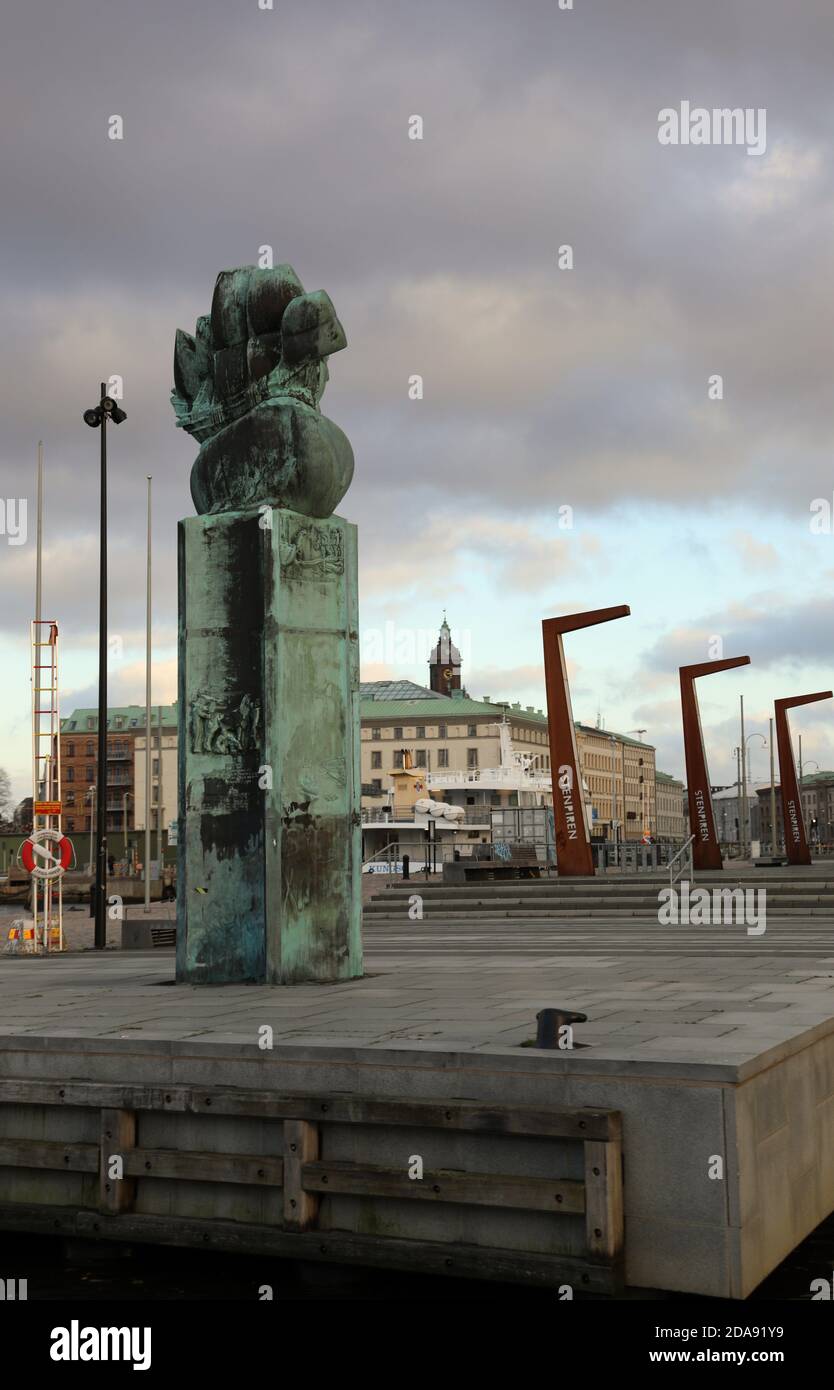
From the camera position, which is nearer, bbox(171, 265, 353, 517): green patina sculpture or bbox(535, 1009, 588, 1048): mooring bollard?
bbox(535, 1009, 588, 1048): mooring bollard

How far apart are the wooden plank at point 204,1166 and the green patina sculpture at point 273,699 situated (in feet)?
13.6

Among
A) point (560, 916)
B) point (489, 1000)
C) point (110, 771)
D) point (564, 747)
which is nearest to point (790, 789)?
point (564, 747)

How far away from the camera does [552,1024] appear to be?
25.0ft

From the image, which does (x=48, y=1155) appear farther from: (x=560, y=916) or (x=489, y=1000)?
(x=560, y=916)

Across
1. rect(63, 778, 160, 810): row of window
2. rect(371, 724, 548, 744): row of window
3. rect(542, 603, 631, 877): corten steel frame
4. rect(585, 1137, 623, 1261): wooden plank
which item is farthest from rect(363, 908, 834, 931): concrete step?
rect(371, 724, 548, 744): row of window

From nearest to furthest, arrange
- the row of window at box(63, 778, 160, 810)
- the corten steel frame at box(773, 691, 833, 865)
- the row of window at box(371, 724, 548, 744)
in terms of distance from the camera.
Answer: the corten steel frame at box(773, 691, 833, 865) < the row of window at box(63, 778, 160, 810) < the row of window at box(371, 724, 548, 744)

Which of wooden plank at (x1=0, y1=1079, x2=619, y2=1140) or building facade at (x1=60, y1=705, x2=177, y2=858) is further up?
building facade at (x1=60, y1=705, x2=177, y2=858)

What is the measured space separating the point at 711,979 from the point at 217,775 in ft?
15.5

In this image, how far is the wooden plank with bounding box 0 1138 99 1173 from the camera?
8.43 m

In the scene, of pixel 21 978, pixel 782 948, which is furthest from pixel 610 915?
pixel 21 978

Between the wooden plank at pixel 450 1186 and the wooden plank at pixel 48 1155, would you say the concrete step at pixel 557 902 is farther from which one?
the wooden plank at pixel 450 1186

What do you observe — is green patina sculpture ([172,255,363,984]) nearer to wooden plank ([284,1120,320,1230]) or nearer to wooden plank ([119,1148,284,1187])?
wooden plank ([119,1148,284,1187])

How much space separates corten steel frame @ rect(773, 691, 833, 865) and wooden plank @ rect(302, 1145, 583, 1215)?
119 ft
